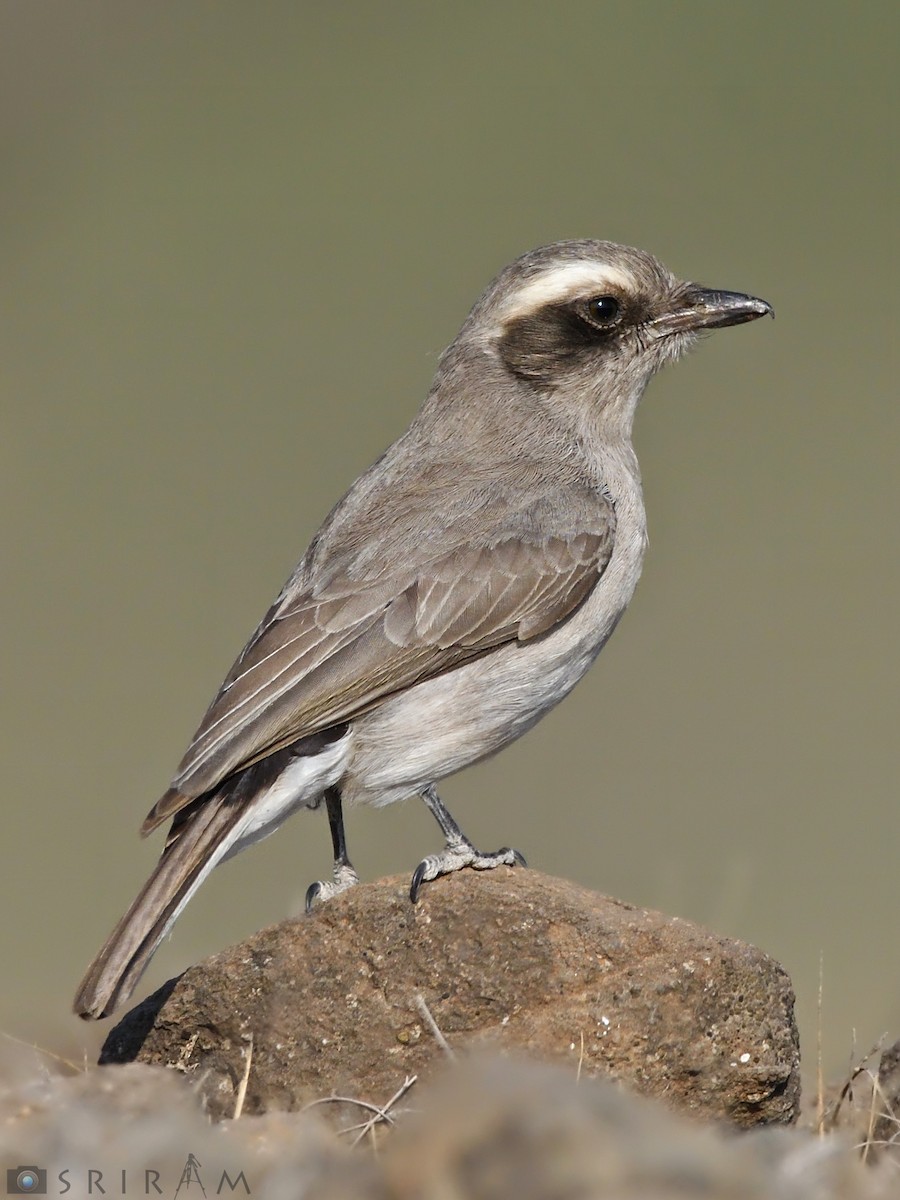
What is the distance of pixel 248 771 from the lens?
312 inches

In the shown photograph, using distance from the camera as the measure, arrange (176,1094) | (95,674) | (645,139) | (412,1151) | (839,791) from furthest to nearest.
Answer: (645,139) → (95,674) → (839,791) → (176,1094) → (412,1151)

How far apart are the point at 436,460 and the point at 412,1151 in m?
5.37

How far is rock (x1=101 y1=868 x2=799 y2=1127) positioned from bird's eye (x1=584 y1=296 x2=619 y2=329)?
11.8 ft

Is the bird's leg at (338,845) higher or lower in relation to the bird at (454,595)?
lower

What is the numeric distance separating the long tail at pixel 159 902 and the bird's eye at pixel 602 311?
137 inches

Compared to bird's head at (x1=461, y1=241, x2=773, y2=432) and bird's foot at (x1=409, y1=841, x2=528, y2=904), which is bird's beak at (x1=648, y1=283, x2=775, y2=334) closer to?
bird's head at (x1=461, y1=241, x2=773, y2=432)

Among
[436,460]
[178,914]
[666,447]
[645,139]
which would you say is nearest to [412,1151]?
[178,914]

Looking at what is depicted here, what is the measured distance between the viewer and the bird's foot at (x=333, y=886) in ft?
26.3

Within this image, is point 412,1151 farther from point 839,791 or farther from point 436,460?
point 839,791

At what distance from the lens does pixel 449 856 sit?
7.61 metres

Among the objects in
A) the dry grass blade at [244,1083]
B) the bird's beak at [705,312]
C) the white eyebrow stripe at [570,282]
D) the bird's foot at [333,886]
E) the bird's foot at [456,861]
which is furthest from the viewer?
the bird's beak at [705,312]

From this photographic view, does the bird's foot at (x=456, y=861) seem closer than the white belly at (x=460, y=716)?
Yes

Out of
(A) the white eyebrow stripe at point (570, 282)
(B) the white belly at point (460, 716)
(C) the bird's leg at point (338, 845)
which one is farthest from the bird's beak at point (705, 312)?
(C) the bird's leg at point (338, 845)

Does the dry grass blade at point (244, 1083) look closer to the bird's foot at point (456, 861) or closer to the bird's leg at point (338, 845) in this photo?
the bird's foot at point (456, 861)
